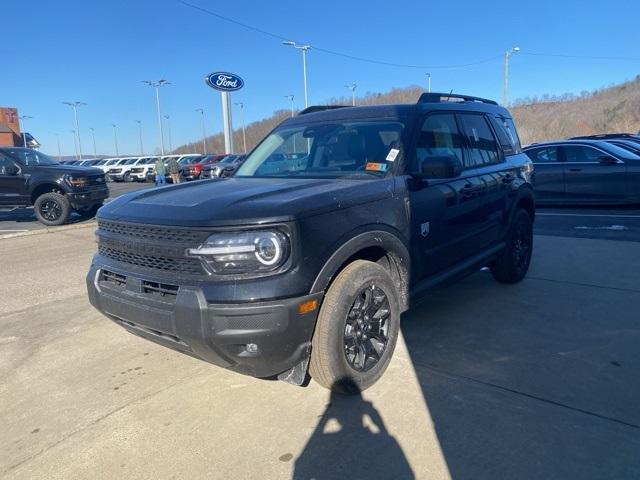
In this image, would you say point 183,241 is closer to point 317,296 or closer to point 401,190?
point 317,296

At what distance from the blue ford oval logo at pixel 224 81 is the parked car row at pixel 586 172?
21.1 m

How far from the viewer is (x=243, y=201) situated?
2.89 meters

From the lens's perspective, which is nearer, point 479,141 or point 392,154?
point 392,154

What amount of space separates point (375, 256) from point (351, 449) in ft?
4.34

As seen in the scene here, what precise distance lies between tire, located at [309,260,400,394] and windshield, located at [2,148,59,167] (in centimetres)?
1126

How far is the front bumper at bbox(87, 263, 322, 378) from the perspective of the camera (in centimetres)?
263

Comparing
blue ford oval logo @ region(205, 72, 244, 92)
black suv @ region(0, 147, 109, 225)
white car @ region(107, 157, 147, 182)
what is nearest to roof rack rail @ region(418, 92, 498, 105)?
black suv @ region(0, 147, 109, 225)

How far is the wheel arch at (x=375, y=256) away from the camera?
2.89 metres

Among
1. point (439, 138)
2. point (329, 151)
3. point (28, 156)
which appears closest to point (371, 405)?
point (329, 151)

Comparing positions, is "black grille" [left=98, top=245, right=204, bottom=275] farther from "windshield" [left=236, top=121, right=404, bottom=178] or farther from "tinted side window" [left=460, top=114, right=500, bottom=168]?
"tinted side window" [left=460, top=114, right=500, bottom=168]

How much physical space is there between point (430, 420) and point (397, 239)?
3.91 ft

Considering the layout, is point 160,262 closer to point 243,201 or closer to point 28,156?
point 243,201

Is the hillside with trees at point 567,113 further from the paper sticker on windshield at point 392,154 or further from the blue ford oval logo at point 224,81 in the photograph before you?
the paper sticker on windshield at point 392,154

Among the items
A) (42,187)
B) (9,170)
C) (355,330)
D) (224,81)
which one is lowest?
(355,330)
